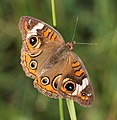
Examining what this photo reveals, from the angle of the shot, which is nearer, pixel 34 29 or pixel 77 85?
pixel 77 85

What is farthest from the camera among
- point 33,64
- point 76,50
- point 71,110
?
point 76,50

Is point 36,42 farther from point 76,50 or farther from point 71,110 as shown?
point 76,50

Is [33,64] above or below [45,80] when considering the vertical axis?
above

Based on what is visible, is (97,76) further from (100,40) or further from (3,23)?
(3,23)

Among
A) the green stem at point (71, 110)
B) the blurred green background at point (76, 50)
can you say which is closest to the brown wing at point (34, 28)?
the green stem at point (71, 110)

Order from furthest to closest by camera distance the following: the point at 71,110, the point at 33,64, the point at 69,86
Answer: the point at 33,64, the point at 69,86, the point at 71,110

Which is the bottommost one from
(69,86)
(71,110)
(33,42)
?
(71,110)

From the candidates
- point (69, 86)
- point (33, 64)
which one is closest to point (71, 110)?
point (69, 86)
